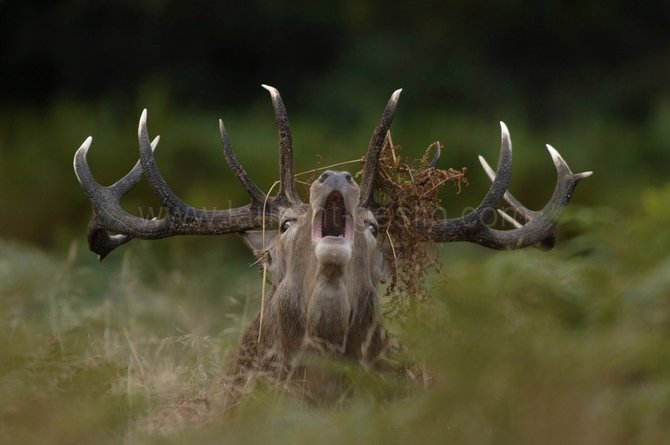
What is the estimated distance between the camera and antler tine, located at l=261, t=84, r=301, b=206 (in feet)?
27.1

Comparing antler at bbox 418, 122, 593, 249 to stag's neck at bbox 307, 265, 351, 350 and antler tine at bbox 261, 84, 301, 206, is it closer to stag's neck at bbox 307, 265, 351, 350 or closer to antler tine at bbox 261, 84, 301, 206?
antler tine at bbox 261, 84, 301, 206

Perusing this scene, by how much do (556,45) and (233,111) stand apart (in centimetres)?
480

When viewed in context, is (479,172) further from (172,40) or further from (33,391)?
(33,391)

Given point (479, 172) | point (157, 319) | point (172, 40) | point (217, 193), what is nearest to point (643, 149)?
point (479, 172)

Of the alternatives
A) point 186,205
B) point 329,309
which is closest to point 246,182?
point 186,205

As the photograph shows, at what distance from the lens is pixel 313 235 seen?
783 centimetres

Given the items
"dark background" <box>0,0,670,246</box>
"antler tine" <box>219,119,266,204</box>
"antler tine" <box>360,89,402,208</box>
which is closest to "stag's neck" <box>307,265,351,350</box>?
"antler tine" <box>360,89,402,208</box>

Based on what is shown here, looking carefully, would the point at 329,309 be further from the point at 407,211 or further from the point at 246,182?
the point at 246,182

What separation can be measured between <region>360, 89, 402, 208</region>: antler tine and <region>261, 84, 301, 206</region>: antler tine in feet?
1.19

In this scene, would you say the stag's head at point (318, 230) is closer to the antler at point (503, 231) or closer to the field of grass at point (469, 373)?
the antler at point (503, 231)

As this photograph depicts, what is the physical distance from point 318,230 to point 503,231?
130 centimetres

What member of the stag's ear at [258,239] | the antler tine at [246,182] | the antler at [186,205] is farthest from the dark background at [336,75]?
the antler tine at [246,182]

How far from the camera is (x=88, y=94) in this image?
23.8 metres

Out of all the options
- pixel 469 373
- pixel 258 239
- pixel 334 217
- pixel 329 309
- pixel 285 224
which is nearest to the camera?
pixel 469 373
